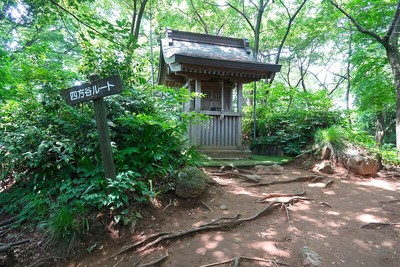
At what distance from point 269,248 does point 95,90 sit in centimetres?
302

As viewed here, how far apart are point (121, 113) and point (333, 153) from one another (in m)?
6.05

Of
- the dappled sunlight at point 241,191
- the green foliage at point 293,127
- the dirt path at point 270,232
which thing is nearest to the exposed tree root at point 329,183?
the dirt path at point 270,232

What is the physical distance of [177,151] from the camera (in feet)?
15.6

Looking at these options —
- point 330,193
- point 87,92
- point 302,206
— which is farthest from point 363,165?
point 87,92

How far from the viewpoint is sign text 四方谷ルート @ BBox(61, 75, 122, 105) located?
300cm

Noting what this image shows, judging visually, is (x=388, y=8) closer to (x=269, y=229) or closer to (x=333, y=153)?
(x=333, y=153)

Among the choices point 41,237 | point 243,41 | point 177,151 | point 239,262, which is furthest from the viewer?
point 243,41

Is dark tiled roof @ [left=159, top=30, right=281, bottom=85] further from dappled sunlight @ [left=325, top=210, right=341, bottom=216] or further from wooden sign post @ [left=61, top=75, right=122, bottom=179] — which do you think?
dappled sunlight @ [left=325, top=210, right=341, bottom=216]

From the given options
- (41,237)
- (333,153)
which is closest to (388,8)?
(333,153)

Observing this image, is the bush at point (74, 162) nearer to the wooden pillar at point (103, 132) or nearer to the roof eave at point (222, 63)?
the wooden pillar at point (103, 132)

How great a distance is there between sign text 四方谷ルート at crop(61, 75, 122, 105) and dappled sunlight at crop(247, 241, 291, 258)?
8.64 ft

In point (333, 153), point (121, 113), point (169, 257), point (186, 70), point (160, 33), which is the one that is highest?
point (160, 33)

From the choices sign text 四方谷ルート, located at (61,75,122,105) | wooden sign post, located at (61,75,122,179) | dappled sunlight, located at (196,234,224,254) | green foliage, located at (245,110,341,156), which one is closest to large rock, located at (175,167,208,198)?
dappled sunlight, located at (196,234,224,254)

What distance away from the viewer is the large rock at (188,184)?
414cm
